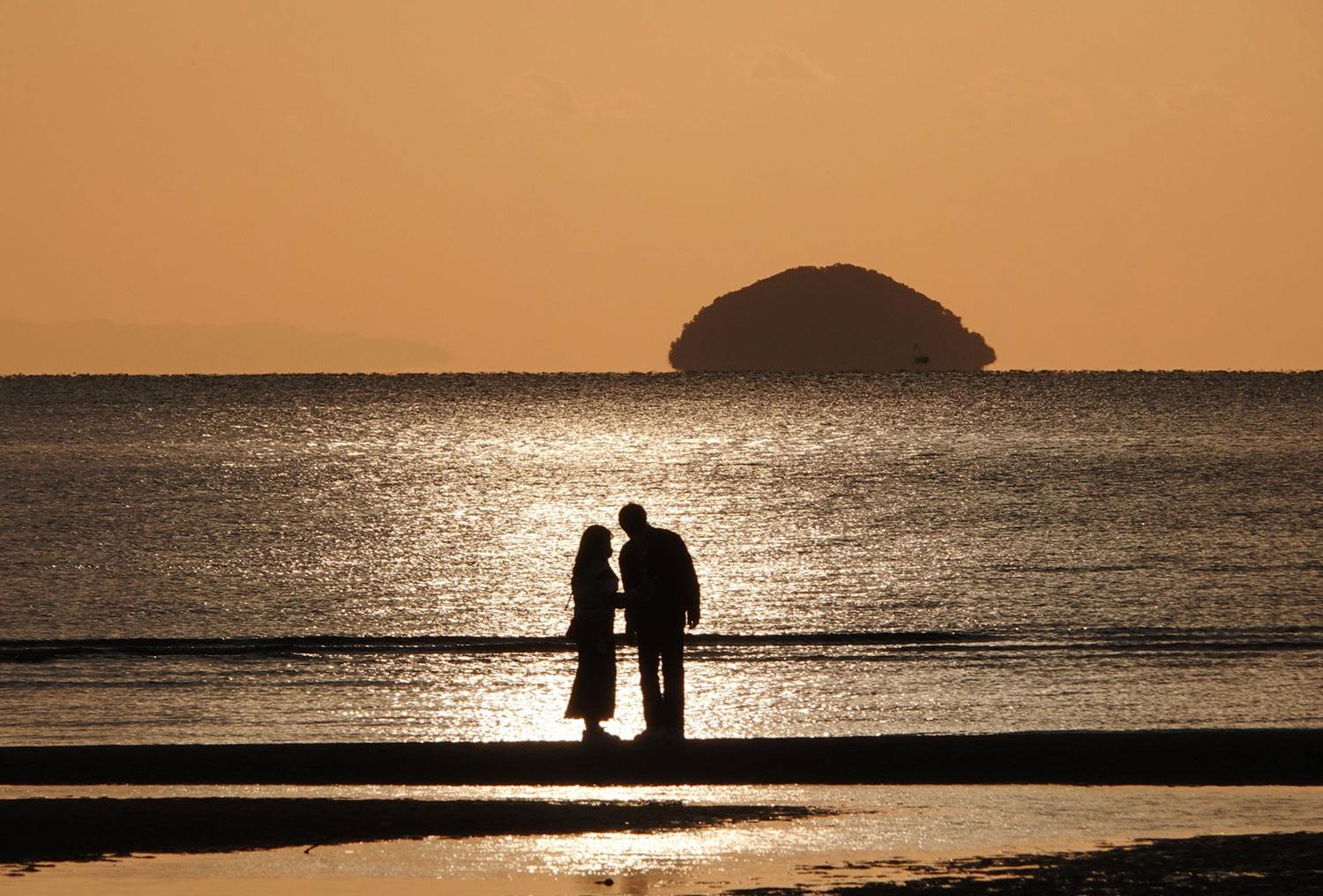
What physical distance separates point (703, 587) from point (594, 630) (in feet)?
71.9

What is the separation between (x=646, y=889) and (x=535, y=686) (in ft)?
37.4

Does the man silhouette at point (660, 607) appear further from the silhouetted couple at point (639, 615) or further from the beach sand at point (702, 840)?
the beach sand at point (702, 840)

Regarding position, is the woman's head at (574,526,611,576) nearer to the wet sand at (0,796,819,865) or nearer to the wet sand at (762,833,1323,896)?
the wet sand at (0,796,819,865)

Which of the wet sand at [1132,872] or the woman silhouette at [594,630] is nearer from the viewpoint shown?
the wet sand at [1132,872]

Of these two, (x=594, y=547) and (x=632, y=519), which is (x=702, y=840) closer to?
(x=632, y=519)

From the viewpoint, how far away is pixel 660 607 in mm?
13648

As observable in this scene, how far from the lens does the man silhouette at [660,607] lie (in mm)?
13578

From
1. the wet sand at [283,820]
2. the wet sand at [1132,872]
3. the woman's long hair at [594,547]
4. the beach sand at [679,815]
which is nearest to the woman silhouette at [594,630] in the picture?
the woman's long hair at [594,547]

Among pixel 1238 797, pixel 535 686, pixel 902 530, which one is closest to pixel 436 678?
pixel 535 686

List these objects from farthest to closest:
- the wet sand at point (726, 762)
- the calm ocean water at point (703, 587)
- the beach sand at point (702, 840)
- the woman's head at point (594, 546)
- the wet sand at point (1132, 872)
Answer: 1. the calm ocean water at point (703, 587)
2. the woman's head at point (594, 546)
3. the wet sand at point (726, 762)
4. the beach sand at point (702, 840)
5. the wet sand at point (1132, 872)

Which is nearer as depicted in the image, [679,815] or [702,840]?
[702,840]

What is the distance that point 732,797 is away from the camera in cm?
1164

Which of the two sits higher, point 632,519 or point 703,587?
point 632,519

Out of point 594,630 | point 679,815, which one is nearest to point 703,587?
point 594,630
